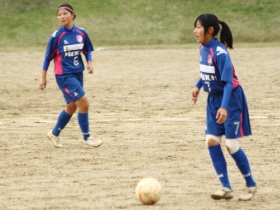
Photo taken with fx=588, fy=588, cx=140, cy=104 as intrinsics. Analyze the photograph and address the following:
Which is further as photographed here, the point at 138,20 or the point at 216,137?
the point at 138,20

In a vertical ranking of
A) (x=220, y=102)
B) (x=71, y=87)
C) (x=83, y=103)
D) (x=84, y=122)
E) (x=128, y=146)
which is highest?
(x=220, y=102)

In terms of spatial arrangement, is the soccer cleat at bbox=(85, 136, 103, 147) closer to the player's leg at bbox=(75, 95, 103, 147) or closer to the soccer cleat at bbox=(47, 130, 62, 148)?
the player's leg at bbox=(75, 95, 103, 147)

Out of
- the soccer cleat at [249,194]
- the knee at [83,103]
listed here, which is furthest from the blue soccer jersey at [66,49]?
the soccer cleat at [249,194]

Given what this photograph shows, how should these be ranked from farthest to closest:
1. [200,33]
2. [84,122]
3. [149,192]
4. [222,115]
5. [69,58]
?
[84,122] < [69,58] < [200,33] < [149,192] < [222,115]

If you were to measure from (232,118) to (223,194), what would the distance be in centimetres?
67

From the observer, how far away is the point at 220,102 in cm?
524

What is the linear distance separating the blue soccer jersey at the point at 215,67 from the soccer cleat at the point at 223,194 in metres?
0.88

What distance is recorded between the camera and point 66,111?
7.93m

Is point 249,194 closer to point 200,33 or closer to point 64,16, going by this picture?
point 200,33

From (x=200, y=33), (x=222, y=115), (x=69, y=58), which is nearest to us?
(x=222, y=115)

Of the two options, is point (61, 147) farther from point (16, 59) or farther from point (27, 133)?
point (16, 59)

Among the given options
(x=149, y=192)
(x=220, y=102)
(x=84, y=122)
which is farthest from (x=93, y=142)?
(x=220, y=102)

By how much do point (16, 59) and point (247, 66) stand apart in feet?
25.8

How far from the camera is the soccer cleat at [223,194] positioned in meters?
5.13
